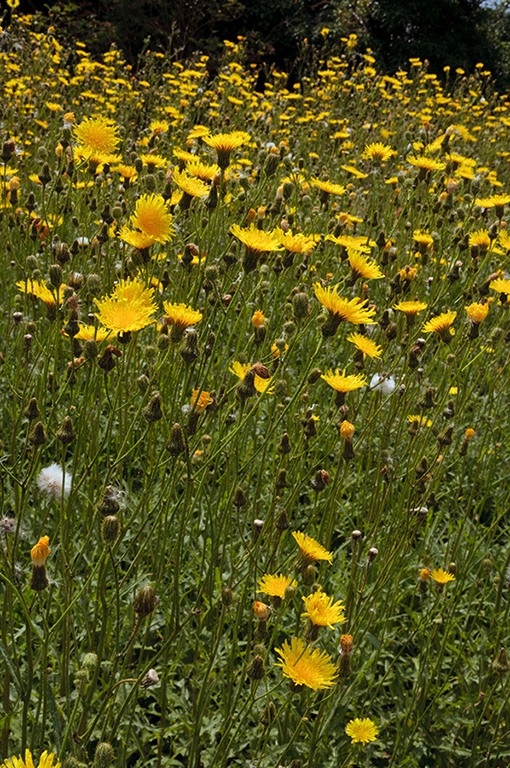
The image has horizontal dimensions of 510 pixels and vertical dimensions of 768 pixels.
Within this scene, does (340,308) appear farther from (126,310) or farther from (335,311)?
(126,310)

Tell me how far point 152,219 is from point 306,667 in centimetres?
105

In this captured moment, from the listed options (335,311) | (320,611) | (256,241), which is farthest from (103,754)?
(256,241)

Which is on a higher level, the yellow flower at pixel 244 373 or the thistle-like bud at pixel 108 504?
the yellow flower at pixel 244 373

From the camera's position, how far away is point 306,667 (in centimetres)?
115

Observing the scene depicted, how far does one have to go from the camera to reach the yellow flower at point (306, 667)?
109 cm

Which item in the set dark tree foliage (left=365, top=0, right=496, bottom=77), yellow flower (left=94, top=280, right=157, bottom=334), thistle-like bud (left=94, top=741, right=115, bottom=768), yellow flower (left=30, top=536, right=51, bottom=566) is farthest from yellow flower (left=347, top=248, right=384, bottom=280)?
dark tree foliage (left=365, top=0, right=496, bottom=77)

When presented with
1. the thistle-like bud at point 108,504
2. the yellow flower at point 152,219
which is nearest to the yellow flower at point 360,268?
the yellow flower at point 152,219

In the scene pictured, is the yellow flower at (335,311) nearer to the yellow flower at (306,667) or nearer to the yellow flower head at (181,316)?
the yellow flower head at (181,316)

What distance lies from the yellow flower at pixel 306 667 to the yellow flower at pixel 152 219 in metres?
0.95

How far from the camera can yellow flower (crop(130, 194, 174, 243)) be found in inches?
56.3

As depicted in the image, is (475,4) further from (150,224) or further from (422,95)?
(150,224)

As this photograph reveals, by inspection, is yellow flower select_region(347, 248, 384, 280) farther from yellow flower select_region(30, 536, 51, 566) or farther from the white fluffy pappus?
yellow flower select_region(30, 536, 51, 566)

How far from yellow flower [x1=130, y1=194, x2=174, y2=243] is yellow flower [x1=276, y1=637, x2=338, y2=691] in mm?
954

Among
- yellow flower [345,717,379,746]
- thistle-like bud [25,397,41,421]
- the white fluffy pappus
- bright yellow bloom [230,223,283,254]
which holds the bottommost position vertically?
yellow flower [345,717,379,746]
